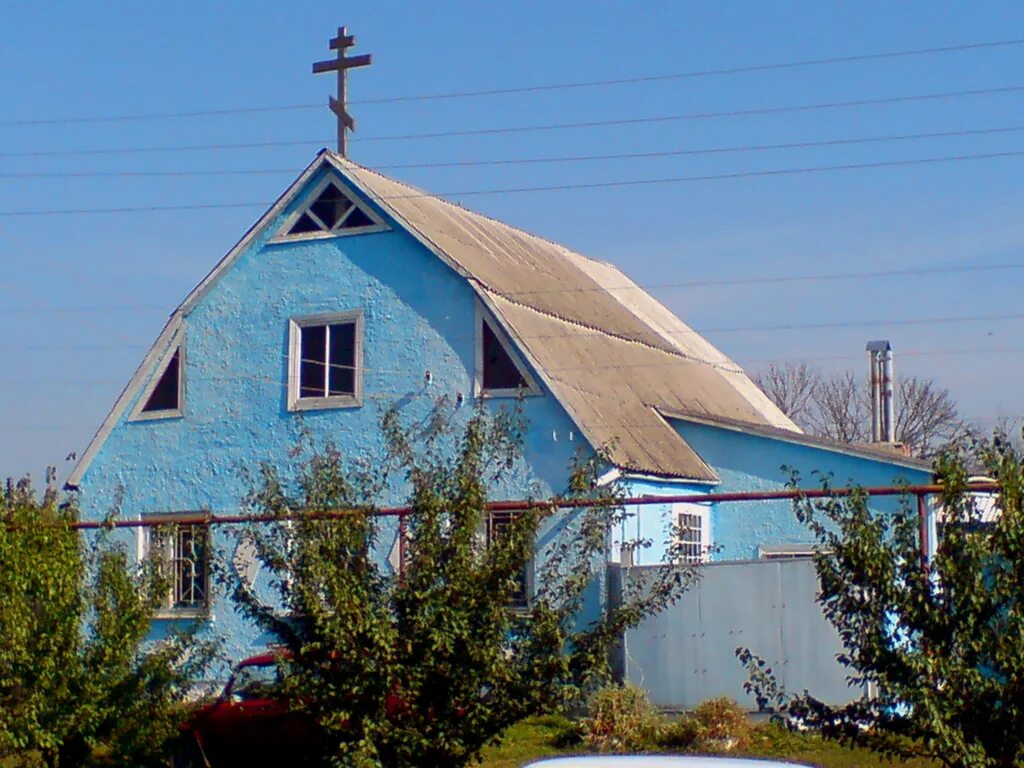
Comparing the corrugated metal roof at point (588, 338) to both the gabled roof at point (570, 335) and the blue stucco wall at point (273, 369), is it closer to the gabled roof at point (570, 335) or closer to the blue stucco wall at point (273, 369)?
the gabled roof at point (570, 335)

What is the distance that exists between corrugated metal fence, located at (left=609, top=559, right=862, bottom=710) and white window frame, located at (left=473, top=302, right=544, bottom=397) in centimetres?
334

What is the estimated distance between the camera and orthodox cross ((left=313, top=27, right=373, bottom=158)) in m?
21.2

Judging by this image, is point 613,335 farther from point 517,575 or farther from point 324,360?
point 517,575

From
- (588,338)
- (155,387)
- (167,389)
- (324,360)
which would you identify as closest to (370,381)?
(324,360)

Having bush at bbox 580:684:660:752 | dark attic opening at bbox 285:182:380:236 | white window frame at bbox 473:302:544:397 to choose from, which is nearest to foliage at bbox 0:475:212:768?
bush at bbox 580:684:660:752

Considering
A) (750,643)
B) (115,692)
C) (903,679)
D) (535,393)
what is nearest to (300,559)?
(115,692)

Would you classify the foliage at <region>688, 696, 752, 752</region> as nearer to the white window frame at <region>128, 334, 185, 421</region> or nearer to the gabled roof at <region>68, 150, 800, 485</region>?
the gabled roof at <region>68, 150, 800, 485</region>

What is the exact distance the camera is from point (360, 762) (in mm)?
8375

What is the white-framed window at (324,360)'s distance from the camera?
59.3 feet

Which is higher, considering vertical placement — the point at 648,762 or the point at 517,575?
the point at 517,575

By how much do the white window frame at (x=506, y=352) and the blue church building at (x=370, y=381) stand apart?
1.1 inches

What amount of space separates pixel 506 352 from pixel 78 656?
8077mm

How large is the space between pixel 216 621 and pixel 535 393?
498cm

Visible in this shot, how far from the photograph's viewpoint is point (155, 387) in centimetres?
1900
